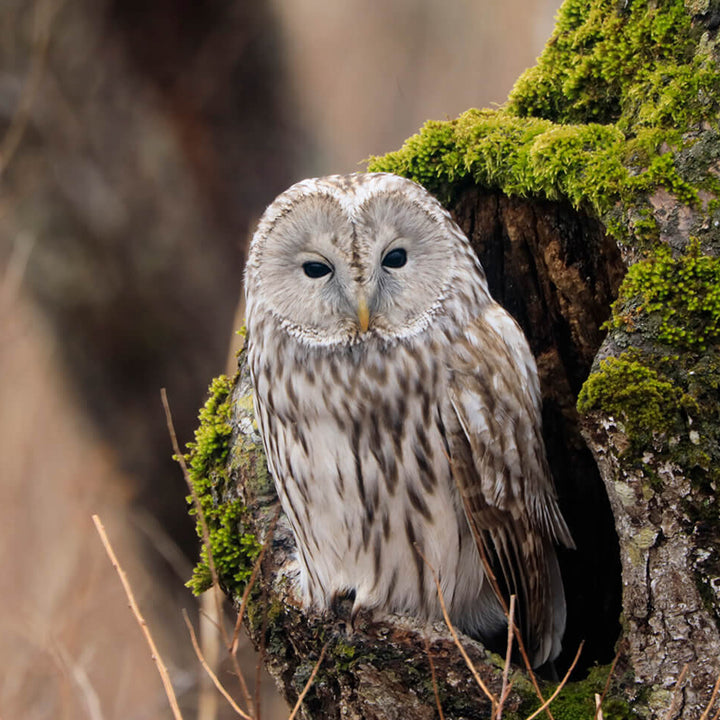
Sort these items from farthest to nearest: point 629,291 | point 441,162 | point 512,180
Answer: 1. point 441,162
2. point 512,180
3. point 629,291

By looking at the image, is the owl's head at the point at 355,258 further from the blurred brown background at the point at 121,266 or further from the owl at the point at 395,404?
the blurred brown background at the point at 121,266

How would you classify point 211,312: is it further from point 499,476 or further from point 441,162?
point 499,476

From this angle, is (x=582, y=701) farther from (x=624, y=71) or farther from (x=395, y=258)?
(x=624, y=71)

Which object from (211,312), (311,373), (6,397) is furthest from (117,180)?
(311,373)

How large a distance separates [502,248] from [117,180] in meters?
1.71

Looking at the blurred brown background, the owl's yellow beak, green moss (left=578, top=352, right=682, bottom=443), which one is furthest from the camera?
the blurred brown background

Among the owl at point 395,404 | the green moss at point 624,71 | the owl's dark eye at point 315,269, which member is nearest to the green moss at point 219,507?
the owl at point 395,404

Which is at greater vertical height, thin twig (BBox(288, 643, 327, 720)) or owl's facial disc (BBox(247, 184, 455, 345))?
owl's facial disc (BBox(247, 184, 455, 345))

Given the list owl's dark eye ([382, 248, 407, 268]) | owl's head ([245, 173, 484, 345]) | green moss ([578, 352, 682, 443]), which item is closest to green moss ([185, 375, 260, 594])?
owl's head ([245, 173, 484, 345])

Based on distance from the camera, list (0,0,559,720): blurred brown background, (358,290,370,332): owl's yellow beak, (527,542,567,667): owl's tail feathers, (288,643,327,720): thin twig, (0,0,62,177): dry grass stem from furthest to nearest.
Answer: (0,0,559,720): blurred brown background, (0,0,62,177): dry grass stem, (527,542,567,667): owl's tail feathers, (358,290,370,332): owl's yellow beak, (288,643,327,720): thin twig

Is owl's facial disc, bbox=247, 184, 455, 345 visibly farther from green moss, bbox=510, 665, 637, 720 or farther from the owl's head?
green moss, bbox=510, 665, 637, 720

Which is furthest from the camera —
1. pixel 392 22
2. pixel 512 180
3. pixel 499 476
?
pixel 392 22

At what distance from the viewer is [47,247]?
10.5ft

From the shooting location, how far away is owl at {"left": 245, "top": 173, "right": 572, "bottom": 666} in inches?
79.2
